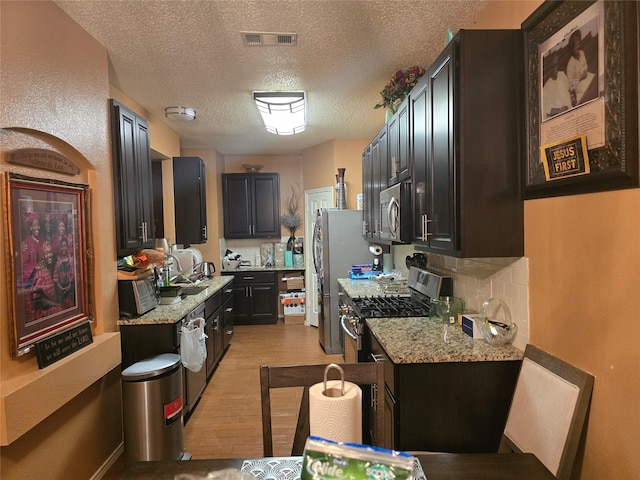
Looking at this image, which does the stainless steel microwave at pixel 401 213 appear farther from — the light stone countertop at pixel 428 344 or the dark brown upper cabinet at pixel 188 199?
the dark brown upper cabinet at pixel 188 199

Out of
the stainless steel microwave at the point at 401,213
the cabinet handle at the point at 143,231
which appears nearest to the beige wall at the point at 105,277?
the cabinet handle at the point at 143,231

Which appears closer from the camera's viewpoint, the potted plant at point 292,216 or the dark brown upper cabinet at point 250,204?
the dark brown upper cabinet at point 250,204

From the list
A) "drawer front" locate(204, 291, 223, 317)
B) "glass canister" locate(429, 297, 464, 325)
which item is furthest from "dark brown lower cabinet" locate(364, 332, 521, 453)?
"drawer front" locate(204, 291, 223, 317)

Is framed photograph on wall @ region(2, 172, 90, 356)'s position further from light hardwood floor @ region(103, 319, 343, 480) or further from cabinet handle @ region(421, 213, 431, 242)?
cabinet handle @ region(421, 213, 431, 242)

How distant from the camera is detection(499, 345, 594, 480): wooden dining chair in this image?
131 centimetres

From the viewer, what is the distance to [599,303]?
1277 mm

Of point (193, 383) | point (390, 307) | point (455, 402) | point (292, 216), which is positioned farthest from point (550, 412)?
point (292, 216)

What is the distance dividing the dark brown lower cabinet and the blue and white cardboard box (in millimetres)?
247

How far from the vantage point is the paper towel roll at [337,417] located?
84 cm

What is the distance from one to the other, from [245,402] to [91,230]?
1.90m

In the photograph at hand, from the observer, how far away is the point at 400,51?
2.53m

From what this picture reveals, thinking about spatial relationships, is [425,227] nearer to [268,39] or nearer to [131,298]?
[268,39]

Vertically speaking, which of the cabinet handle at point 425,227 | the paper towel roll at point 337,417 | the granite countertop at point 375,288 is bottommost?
the granite countertop at point 375,288

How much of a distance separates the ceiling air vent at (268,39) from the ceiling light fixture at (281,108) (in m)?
0.82
